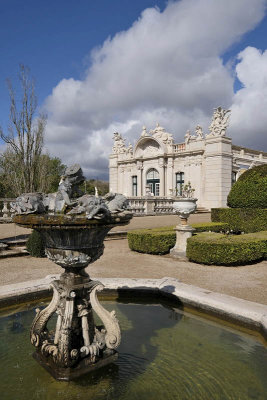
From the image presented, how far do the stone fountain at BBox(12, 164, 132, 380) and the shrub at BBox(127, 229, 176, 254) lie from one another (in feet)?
21.1

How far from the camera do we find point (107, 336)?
Result: 3.25 m

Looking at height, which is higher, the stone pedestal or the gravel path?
the stone pedestal

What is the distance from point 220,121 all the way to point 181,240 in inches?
735

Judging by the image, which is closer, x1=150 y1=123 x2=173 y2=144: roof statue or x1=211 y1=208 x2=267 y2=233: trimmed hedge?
x1=211 y1=208 x2=267 y2=233: trimmed hedge

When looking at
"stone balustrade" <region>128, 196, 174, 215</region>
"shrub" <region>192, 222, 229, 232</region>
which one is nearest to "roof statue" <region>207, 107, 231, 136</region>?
"stone balustrade" <region>128, 196, 174, 215</region>

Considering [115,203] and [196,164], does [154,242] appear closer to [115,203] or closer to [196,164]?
[115,203]

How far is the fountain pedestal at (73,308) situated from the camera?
117 inches

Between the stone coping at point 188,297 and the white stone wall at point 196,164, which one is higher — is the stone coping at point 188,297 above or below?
below

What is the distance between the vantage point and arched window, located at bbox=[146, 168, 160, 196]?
31016 mm

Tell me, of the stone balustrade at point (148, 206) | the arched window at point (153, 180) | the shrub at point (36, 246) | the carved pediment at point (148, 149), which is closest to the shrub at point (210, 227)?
the shrub at point (36, 246)

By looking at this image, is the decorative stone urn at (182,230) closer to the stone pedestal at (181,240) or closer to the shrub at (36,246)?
the stone pedestal at (181,240)

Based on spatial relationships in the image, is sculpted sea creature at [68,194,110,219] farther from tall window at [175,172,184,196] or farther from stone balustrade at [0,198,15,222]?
tall window at [175,172,184,196]

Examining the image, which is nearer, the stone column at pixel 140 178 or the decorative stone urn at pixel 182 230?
the decorative stone urn at pixel 182 230

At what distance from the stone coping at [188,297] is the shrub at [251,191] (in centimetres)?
1015
